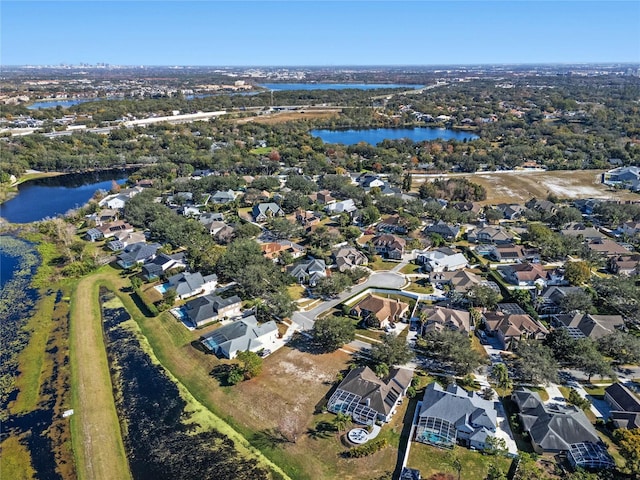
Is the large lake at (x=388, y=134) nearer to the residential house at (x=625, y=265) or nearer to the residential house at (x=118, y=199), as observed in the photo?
the residential house at (x=118, y=199)

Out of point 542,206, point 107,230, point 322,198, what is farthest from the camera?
point 322,198

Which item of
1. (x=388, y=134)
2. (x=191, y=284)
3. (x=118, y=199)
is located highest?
(x=388, y=134)

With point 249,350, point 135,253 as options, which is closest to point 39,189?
point 135,253

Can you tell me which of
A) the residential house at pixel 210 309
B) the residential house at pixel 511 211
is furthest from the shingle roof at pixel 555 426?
the residential house at pixel 511 211

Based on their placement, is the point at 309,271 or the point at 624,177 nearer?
the point at 309,271

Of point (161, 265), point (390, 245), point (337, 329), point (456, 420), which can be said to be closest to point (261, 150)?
point (390, 245)

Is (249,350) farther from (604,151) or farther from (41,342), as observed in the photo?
(604,151)

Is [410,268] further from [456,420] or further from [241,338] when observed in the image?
[456,420]
